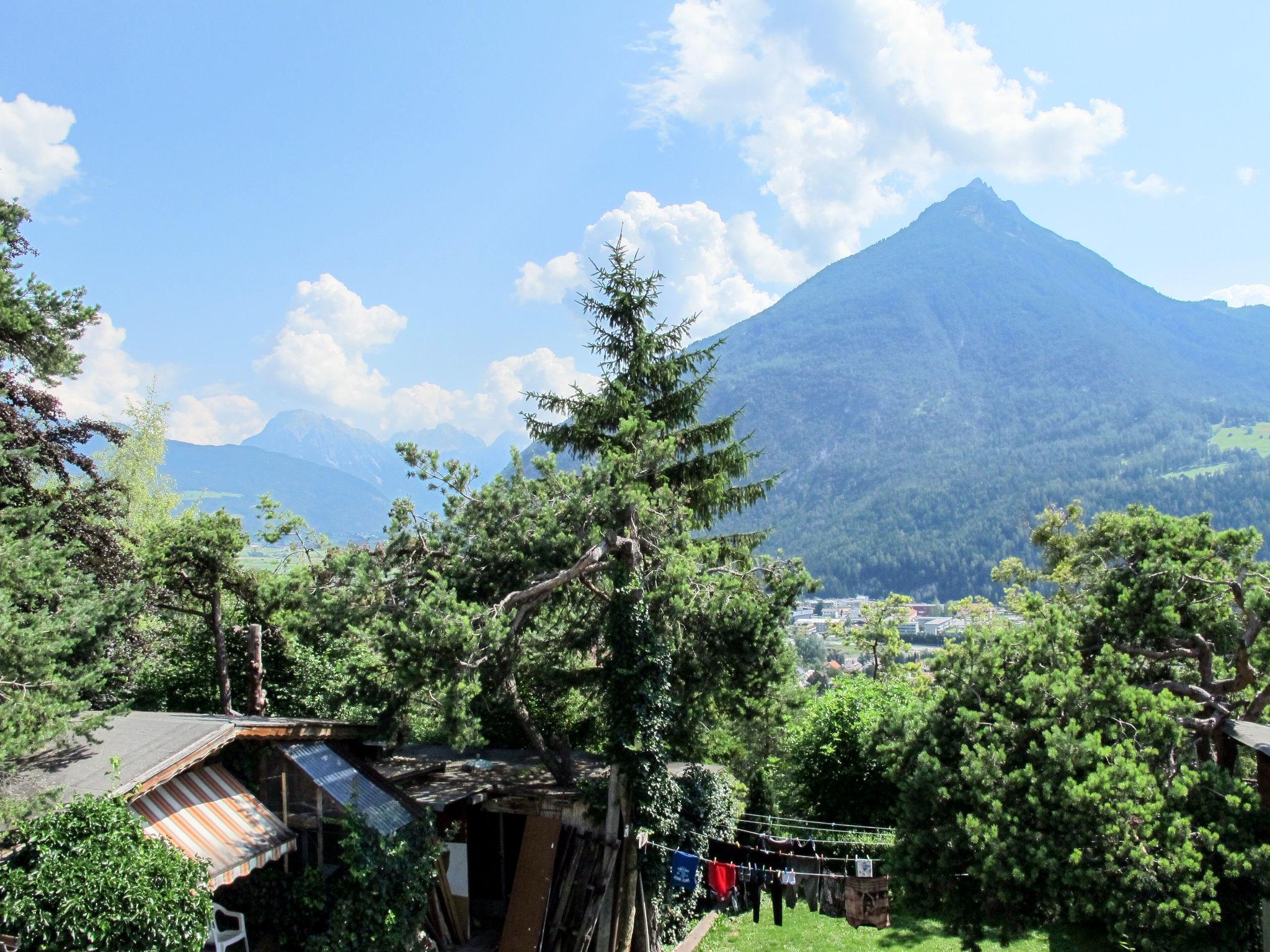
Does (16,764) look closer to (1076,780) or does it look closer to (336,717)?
(336,717)

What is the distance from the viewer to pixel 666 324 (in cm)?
2128

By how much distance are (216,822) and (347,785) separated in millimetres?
2086

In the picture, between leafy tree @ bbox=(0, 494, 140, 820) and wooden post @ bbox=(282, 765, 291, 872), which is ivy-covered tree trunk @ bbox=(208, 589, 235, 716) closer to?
leafy tree @ bbox=(0, 494, 140, 820)

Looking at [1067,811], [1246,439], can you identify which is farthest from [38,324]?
[1246,439]

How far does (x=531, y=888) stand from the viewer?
14.7m

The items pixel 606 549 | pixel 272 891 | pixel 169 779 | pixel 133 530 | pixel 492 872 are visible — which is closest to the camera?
pixel 169 779

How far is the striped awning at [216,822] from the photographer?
10617 mm

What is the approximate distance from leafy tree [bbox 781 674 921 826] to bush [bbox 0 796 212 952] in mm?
13205

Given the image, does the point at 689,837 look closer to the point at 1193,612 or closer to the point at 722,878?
the point at 722,878

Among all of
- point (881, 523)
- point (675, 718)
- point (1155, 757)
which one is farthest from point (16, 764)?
point (881, 523)

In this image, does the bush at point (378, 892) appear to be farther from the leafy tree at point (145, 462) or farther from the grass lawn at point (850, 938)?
the leafy tree at point (145, 462)

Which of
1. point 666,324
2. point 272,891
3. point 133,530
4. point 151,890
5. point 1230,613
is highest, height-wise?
point 666,324

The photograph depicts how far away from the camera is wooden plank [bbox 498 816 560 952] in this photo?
1434cm

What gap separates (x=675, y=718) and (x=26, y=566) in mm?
10194
